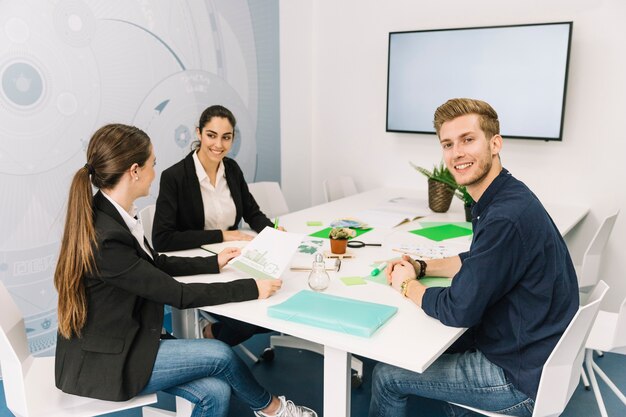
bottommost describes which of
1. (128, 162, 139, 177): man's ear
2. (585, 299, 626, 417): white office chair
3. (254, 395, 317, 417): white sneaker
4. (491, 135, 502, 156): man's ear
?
(254, 395, 317, 417): white sneaker

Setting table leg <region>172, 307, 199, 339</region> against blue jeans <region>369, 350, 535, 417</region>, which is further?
table leg <region>172, 307, 199, 339</region>

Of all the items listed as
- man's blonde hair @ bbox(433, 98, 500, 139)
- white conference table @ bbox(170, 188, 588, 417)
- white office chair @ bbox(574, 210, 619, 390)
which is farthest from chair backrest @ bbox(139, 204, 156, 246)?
white office chair @ bbox(574, 210, 619, 390)

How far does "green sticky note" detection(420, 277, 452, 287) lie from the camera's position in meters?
1.95

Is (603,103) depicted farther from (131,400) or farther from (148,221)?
(131,400)

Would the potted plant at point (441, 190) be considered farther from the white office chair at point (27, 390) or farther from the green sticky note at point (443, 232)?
the white office chair at point (27, 390)

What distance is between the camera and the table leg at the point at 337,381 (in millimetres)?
1531

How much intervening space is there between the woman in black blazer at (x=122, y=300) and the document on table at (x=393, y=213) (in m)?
1.23

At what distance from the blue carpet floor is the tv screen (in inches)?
64.0

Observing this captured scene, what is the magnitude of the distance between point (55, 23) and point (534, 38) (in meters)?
2.92

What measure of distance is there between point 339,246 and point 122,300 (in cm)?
95

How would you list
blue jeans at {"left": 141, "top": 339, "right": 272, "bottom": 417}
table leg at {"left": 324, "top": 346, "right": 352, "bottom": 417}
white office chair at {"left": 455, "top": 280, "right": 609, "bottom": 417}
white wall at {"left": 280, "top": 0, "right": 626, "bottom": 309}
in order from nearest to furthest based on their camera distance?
white office chair at {"left": 455, "top": 280, "right": 609, "bottom": 417} → table leg at {"left": 324, "top": 346, "right": 352, "bottom": 417} → blue jeans at {"left": 141, "top": 339, "right": 272, "bottom": 417} → white wall at {"left": 280, "top": 0, "right": 626, "bottom": 309}

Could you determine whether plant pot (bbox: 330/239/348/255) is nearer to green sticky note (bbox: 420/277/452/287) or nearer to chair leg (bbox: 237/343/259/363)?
green sticky note (bbox: 420/277/452/287)

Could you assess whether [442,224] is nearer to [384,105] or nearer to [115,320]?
[384,105]

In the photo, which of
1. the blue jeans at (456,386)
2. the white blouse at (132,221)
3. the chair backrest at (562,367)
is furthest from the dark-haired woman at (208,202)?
the chair backrest at (562,367)
